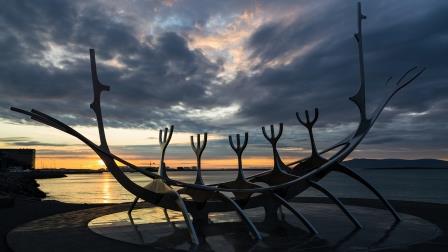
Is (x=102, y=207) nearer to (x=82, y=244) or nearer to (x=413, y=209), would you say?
(x=82, y=244)

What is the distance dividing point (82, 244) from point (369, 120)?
11249 mm

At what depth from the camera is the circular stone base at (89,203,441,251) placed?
36.5 ft

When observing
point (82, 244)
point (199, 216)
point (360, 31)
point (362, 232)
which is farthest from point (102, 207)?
point (360, 31)

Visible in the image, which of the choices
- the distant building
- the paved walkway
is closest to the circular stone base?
the paved walkway

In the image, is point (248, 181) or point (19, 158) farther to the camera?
point (19, 158)

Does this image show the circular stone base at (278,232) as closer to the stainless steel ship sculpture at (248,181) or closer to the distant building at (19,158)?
the stainless steel ship sculpture at (248,181)

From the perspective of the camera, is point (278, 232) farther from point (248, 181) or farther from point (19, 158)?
point (19, 158)

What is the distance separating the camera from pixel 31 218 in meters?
16.4

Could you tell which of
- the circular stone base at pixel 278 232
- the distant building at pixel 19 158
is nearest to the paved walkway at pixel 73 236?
the circular stone base at pixel 278 232

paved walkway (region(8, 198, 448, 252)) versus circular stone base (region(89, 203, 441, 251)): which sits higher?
paved walkway (region(8, 198, 448, 252))

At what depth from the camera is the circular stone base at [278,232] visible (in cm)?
1112

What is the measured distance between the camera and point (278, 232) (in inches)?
520

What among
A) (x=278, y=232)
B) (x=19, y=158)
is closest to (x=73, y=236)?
(x=278, y=232)

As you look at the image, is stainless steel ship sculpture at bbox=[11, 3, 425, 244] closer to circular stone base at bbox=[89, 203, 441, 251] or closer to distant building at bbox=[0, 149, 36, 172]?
circular stone base at bbox=[89, 203, 441, 251]
